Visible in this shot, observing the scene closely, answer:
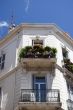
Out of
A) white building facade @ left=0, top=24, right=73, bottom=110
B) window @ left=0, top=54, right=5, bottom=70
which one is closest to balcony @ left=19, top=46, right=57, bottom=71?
white building facade @ left=0, top=24, right=73, bottom=110

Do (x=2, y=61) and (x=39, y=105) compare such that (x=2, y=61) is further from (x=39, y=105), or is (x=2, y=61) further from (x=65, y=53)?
(x=39, y=105)

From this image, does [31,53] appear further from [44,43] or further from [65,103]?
[65,103]

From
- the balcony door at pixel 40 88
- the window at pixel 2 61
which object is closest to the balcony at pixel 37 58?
the balcony door at pixel 40 88

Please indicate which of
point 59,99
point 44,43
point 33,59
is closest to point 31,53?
point 33,59

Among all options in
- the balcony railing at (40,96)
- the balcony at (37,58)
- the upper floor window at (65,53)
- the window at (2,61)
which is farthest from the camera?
the upper floor window at (65,53)

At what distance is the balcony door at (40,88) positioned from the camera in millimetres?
19375

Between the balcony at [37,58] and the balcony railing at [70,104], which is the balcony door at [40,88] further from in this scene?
the balcony railing at [70,104]

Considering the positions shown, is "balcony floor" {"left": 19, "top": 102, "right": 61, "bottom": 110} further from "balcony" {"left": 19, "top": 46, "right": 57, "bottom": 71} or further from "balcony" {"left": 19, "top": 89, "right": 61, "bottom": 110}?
"balcony" {"left": 19, "top": 46, "right": 57, "bottom": 71}

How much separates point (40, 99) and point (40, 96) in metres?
0.24

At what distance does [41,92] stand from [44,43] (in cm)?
471

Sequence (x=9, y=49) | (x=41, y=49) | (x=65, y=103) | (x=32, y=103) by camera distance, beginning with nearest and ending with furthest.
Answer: (x=32, y=103)
(x=65, y=103)
(x=41, y=49)
(x=9, y=49)

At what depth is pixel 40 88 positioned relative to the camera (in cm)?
2028

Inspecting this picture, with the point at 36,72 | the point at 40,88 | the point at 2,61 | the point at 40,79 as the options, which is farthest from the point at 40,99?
the point at 2,61

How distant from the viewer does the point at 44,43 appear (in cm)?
2292
